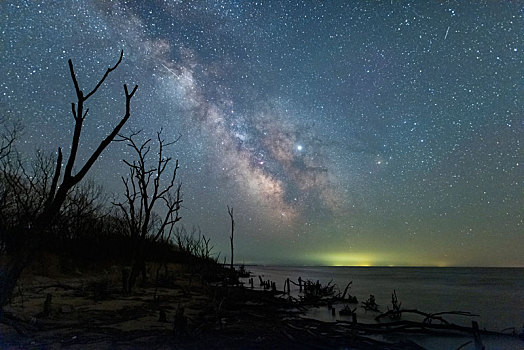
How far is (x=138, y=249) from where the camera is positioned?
1791 cm

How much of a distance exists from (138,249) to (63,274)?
12273 millimetres

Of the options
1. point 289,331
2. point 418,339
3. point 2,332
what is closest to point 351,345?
point 289,331

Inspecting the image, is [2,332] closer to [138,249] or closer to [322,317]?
[138,249]

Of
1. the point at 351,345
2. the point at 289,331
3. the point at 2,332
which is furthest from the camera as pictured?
the point at 289,331

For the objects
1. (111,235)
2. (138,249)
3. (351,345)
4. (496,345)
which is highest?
(111,235)

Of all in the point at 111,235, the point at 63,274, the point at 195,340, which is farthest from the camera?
the point at 111,235

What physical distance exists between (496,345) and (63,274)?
29.0 m

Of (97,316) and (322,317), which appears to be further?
(322,317)

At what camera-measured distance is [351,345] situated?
30.1 feet

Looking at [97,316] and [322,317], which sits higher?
[97,316]

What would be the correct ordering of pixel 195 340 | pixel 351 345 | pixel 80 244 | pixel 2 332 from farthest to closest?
pixel 80 244, pixel 351 345, pixel 195 340, pixel 2 332

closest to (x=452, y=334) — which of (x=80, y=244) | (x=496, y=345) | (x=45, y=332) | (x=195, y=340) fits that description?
(x=496, y=345)

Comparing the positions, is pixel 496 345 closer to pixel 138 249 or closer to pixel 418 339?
pixel 418 339

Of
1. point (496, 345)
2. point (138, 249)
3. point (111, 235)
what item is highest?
point (111, 235)
